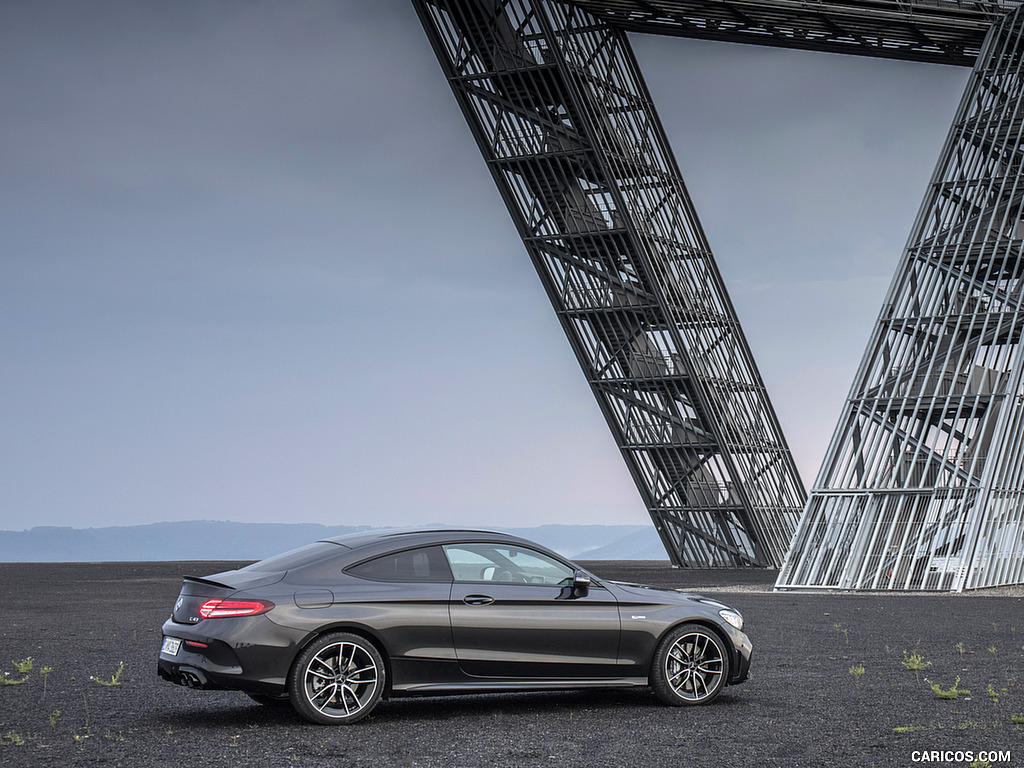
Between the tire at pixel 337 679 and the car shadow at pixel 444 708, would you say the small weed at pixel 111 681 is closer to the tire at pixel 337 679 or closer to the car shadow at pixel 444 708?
the car shadow at pixel 444 708

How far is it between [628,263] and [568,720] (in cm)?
2404

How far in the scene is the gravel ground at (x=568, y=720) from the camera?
6789 millimetres

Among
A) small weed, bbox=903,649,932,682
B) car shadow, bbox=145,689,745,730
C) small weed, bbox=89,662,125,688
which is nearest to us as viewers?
car shadow, bbox=145,689,745,730

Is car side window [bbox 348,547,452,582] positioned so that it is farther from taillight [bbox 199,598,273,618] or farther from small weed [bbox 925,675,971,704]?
small weed [bbox 925,675,971,704]

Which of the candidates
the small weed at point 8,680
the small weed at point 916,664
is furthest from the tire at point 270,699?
the small weed at point 916,664

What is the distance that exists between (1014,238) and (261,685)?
2152cm

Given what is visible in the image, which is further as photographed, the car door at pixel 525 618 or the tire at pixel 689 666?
the tire at pixel 689 666

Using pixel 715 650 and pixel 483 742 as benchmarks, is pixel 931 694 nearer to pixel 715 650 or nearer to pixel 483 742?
pixel 715 650

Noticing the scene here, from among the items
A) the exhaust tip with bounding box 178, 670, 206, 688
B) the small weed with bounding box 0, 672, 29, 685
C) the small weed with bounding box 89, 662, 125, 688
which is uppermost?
the exhaust tip with bounding box 178, 670, 206, 688

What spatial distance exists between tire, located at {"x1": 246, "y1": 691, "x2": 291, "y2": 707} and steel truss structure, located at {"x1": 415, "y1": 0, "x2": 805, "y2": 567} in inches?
872

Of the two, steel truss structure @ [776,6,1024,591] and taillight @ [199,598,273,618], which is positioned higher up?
steel truss structure @ [776,6,1024,591]

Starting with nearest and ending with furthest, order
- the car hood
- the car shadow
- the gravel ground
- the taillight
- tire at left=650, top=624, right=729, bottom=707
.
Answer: the gravel ground → the taillight → the car shadow → tire at left=650, top=624, right=729, bottom=707 → the car hood

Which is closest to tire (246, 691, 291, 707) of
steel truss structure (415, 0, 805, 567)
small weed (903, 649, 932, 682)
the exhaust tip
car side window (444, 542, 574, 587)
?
the exhaust tip

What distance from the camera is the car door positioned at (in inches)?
322
